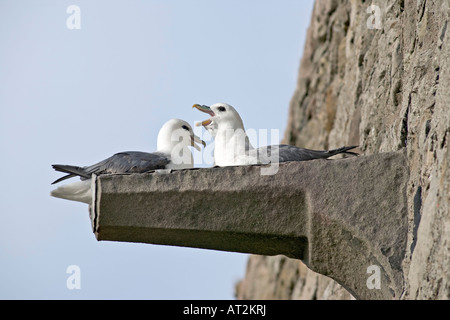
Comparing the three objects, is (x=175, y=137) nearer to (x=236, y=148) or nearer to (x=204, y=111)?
(x=204, y=111)

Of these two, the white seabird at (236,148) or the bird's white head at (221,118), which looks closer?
the white seabird at (236,148)

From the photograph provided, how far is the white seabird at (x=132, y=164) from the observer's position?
5105 millimetres

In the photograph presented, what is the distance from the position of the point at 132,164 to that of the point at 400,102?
5.40 ft

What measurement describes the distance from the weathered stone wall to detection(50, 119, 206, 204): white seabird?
129 cm

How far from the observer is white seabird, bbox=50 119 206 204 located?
16.8 feet

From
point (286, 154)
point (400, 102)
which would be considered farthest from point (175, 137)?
point (400, 102)

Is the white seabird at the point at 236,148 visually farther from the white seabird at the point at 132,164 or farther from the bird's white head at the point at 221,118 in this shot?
the white seabird at the point at 132,164

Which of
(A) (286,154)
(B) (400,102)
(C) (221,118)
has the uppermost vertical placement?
(B) (400,102)

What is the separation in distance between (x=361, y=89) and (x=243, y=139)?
1.71m

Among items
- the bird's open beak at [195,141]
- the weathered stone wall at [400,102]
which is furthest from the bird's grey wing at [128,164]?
the weathered stone wall at [400,102]

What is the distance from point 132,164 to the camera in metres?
5.22

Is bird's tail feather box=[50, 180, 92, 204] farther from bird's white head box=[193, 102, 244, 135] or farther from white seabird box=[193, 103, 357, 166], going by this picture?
bird's white head box=[193, 102, 244, 135]

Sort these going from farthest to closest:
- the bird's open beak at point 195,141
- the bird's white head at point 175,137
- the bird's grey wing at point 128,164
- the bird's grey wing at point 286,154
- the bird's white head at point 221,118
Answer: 1. the bird's open beak at point 195,141
2. the bird's white head at point 175,137
3. the bird's white head at point 221,118
4. the bird's grey wing at point 128,164
5. the bird's grey wing at point 286,154

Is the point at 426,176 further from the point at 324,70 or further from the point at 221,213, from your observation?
the point at 324,70
